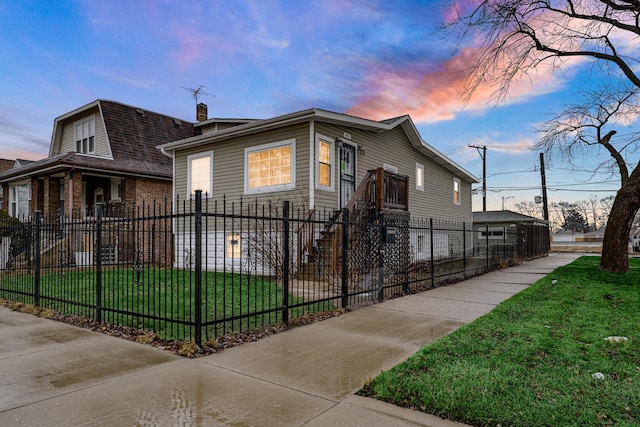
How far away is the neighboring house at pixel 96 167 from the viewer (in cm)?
1689

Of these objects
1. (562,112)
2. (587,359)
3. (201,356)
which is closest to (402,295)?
(587,359)

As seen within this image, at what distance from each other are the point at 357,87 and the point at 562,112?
8.44 m

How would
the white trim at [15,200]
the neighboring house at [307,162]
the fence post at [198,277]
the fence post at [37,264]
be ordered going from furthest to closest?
the white trim at [15,200]
the neighboring house at [307,162]
the fence post at [37,264]
the fence post at [198,277]

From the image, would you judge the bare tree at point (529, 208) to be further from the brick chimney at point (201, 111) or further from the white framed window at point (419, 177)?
the brick chimney at point (201, 111)

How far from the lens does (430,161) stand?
19500 mm

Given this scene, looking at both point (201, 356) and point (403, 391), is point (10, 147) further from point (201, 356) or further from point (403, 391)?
point (403, 391)

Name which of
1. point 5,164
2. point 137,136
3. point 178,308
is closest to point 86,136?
point 137,136

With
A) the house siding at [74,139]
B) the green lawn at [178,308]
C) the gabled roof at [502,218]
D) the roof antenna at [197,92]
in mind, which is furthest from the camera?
the gabled roof at [502,218]

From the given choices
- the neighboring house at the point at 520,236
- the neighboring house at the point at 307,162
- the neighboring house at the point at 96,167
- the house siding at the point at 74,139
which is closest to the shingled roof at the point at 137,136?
the neighboring house at the point at 96,167

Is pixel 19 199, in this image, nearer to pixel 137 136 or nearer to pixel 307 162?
pixel 137 136

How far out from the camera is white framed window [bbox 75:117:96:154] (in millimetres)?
19781

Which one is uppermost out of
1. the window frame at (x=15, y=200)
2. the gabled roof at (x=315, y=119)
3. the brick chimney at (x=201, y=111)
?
the brick chimney at (x=201, y=111)

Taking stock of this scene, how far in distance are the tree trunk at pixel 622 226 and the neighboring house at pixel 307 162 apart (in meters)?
6.65

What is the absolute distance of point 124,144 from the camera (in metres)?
19.1
